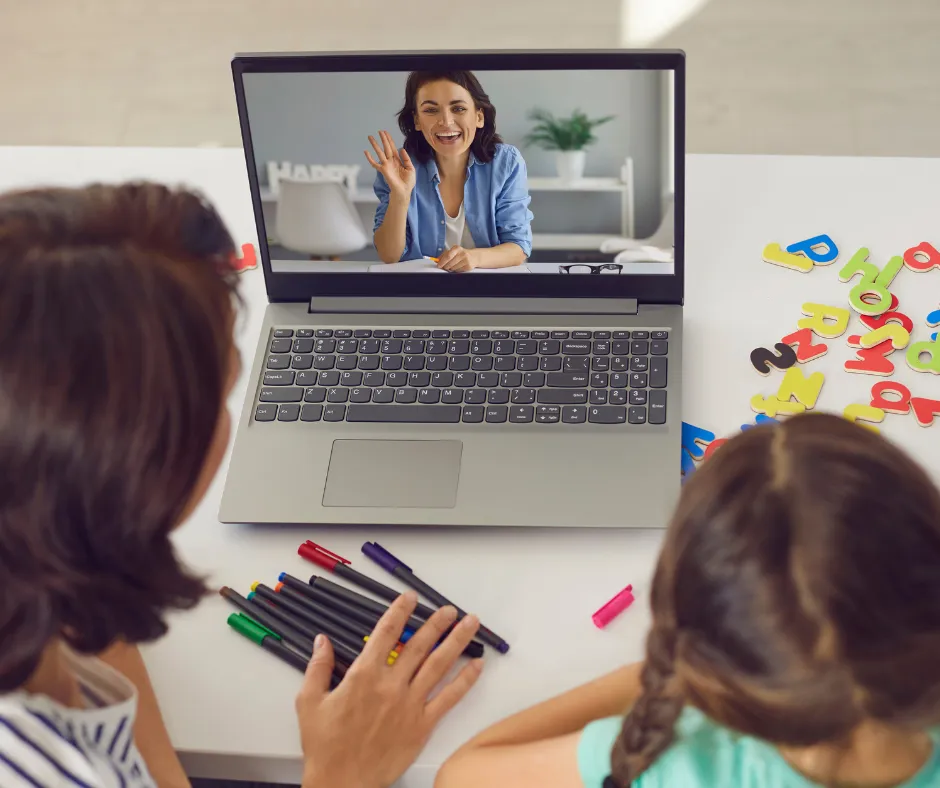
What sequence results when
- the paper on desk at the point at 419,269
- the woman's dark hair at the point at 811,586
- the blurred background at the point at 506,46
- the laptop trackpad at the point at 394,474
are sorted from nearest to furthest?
the woman's dark hair at the point at 811,586, the laptop trackpad at the point at 394,474, the paper on desk at the point at 419,269, the blurred background at the point at 506,46

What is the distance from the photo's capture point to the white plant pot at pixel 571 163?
0.80 metres

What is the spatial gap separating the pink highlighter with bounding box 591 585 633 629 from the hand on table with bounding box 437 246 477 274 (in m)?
0.31

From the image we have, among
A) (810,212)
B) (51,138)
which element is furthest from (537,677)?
(51,138)

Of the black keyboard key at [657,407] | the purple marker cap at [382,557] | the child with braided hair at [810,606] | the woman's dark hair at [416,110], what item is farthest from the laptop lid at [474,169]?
the child with braided hair at [810,606]

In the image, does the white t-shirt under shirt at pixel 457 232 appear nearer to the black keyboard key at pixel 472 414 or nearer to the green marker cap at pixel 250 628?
the black keyboard key at pixel 472 414

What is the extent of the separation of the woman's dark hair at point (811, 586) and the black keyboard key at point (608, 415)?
28cm

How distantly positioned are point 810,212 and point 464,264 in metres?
0.34

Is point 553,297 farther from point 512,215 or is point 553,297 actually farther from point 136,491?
point 136,491

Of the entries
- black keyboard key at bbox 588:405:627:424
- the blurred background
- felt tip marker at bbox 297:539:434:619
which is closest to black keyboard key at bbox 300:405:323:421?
felt tip marker at bbox 297:539:434:619

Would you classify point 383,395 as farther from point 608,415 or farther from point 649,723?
point 649,723

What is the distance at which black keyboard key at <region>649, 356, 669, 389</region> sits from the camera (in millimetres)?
817

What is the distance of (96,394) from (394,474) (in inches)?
12.8

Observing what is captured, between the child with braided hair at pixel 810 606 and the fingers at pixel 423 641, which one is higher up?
the child with braided hair at pixel 810 606

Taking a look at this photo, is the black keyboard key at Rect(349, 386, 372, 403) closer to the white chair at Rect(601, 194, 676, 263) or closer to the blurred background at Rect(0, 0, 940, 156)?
the white chair at Rect(601, 194, 676, 263)
